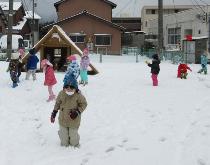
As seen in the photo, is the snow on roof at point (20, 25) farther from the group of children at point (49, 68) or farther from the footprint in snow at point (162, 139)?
the footprint in snow at point (162, 139)

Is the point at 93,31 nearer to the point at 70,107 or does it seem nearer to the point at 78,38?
the point at 78,38

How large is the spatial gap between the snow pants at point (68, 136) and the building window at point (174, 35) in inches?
1680

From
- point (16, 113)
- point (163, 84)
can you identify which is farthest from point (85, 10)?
point (16, 113)

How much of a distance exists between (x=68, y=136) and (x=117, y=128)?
156 centimetres

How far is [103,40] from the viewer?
43375mm

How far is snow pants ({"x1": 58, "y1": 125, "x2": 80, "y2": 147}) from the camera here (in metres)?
7.38

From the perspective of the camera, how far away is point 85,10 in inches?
1742

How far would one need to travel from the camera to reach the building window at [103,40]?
142 ft

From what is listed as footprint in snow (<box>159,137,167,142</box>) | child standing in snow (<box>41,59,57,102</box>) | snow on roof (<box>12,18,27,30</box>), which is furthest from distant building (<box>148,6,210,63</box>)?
footprint in snow (<box>159,137,167,142</box>)

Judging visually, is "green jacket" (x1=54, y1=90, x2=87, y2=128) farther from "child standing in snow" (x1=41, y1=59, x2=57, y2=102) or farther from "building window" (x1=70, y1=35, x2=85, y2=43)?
"building window" (x1=70, y1=35, x2=85, y2=43)

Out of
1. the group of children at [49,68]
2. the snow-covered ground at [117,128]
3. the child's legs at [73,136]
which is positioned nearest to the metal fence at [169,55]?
the group of children at [49,68]

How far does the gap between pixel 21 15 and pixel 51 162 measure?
5996cm

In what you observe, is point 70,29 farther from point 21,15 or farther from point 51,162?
point 51,162

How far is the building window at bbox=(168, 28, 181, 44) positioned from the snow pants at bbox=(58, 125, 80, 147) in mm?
42667
